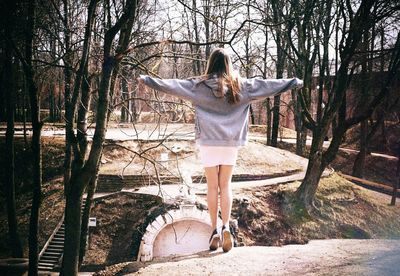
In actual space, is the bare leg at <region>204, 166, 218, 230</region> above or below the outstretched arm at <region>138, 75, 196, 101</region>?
below

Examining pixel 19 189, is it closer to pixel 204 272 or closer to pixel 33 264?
pixel 33 264

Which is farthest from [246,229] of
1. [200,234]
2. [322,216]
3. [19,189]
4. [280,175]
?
[19,189]

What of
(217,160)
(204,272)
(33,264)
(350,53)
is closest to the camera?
(217,160)

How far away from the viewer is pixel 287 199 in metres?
14.2

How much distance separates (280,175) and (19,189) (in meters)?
12.3

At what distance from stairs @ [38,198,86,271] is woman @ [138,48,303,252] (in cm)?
1049

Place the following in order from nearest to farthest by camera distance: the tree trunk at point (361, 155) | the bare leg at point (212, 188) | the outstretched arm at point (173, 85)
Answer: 1. the outstretched arm at point (173, 85)
2. the bare leg at point (212, 188)
3. the tree trunk at point (361, 155)

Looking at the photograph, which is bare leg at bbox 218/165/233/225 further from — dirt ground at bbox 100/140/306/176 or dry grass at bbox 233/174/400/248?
dirt ground at bbox 100/140/306/176

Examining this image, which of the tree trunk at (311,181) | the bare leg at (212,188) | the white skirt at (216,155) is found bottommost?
the tree trunk at (311,181)

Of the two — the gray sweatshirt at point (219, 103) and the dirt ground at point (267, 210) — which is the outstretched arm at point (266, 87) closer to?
the gray sweatshirt at point (219, 103)

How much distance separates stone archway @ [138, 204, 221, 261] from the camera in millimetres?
12258

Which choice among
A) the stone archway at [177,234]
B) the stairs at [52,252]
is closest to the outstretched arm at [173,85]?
the stone archway at [177,234]

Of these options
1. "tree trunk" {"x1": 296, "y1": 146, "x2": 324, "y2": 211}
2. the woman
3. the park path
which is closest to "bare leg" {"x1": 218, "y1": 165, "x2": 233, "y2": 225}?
the woman

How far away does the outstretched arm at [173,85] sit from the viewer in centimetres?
391
